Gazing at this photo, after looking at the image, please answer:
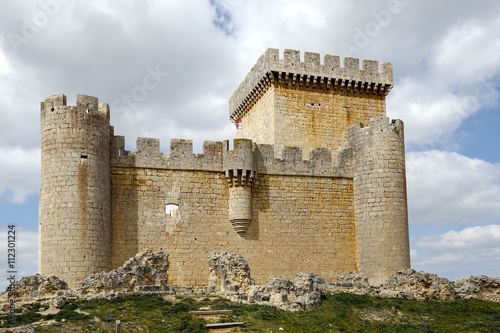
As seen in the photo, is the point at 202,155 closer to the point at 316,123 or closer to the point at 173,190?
the point at 173,190

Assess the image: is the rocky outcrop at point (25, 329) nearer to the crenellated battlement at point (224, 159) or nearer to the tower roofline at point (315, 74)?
the crenellated battlement at point (224, 159)

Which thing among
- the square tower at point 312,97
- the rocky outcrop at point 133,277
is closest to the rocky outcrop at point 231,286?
the rocky outcrop at point 133,277

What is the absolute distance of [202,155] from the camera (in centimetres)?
2359

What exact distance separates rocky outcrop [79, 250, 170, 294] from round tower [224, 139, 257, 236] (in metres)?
4.45

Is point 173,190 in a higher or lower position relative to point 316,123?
lower

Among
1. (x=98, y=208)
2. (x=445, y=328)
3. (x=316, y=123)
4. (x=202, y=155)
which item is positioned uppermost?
(x=316, y=123)

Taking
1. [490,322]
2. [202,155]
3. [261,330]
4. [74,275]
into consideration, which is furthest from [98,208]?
[490,322]

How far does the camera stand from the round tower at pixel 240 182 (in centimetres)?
2333

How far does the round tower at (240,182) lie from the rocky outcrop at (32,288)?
7699 millimetres

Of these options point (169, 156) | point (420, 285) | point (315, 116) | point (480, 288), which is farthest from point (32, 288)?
point (480, 288)

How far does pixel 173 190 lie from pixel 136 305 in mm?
6680

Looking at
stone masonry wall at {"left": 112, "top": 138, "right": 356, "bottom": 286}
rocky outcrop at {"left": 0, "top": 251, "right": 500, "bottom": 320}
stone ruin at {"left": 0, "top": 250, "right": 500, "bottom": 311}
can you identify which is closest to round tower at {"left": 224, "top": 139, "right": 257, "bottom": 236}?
stone masonry wall at {"left": 112, "top": 138, "right": 356, "bottom": 286}

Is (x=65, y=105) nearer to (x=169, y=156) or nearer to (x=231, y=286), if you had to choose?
(x=169, y=156)

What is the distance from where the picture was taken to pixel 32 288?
57.1 feet
